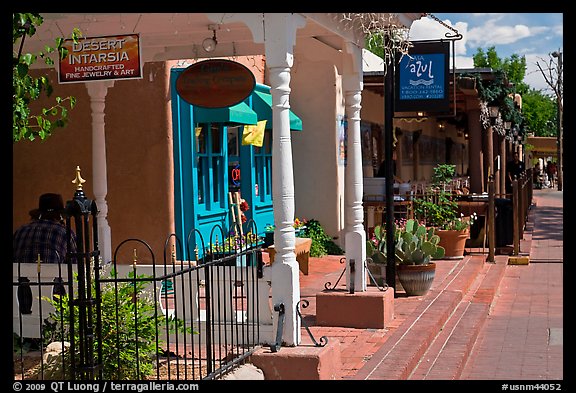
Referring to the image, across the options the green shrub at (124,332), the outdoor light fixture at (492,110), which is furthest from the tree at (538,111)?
the green shrub at (124,332)

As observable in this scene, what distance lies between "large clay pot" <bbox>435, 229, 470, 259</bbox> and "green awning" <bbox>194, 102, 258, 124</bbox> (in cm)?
431

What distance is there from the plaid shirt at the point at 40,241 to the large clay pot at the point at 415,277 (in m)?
4.36

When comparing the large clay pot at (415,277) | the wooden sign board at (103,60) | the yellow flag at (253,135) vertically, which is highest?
the wooden sign board at (103,60)

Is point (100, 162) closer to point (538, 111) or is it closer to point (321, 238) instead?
point (321, 238)

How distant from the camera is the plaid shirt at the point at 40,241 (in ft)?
24.7

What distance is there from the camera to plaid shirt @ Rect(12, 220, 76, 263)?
7.53 metres

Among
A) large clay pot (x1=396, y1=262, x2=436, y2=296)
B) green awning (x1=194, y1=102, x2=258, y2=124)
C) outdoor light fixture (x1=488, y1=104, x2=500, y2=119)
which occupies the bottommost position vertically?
large clay pot (x1=396, y1=262, x2=436, y2=296)

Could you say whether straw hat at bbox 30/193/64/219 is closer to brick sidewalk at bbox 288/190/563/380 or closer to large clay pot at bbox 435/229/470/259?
brick sidewalk at bbox 288/190/563/380

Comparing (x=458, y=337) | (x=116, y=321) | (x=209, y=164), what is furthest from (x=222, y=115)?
(x=116, y=321)

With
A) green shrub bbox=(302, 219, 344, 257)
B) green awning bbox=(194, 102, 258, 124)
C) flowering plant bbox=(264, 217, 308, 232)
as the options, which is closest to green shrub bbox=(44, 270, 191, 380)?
green awning bbox=(194, 102, 258, 124)

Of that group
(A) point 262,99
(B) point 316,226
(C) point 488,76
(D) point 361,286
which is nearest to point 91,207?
(D) point 361,286

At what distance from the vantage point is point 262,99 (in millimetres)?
13523

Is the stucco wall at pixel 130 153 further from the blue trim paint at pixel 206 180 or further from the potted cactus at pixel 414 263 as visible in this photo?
the potted cactus at pixel 414 263
